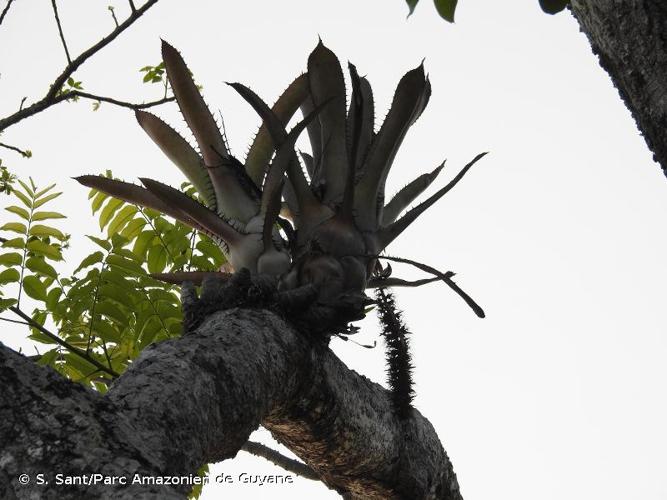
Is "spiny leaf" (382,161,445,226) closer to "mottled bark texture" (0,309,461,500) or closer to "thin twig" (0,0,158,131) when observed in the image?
"mottled bark texture" (0,309,461,500)

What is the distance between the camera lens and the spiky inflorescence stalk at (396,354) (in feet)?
6.72

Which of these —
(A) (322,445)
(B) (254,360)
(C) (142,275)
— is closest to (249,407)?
(B) (254,360)

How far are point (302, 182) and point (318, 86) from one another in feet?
0.96

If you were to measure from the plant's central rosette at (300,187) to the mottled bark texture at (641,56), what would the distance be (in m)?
0.72

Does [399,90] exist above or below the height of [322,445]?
above

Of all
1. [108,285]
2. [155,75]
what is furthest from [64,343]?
[155,75]

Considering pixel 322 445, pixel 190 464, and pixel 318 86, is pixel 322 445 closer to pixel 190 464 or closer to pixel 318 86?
pixel 190 464

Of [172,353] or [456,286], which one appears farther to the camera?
[456,286]

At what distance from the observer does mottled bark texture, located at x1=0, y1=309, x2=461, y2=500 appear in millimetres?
905

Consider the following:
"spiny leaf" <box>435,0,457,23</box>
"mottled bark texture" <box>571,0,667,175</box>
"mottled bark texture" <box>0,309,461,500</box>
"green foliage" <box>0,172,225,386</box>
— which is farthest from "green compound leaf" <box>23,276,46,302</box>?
"mottled bark texture" <box>571,0,667,175</box>

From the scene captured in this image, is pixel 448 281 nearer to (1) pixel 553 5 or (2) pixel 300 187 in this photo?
(2) pixel 300 187

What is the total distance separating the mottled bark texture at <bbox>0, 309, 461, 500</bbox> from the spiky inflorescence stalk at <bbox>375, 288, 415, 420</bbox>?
0.12 ft

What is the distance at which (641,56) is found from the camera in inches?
43.8

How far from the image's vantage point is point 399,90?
6.72 feet
